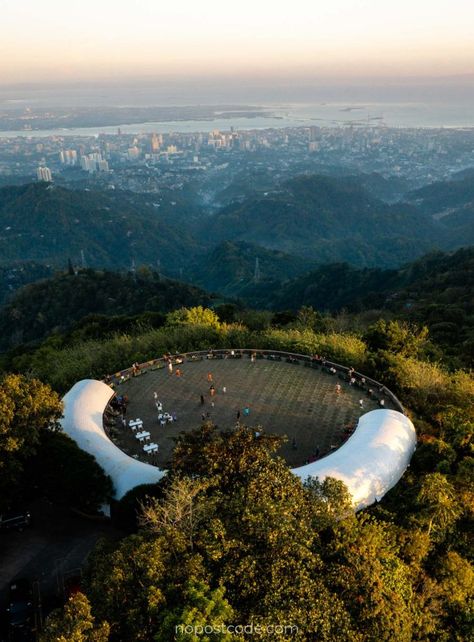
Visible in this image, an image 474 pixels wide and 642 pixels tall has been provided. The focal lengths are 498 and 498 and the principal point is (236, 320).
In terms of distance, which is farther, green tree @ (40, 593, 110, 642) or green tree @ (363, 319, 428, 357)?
green tree @ (363, 319, 428, 357)

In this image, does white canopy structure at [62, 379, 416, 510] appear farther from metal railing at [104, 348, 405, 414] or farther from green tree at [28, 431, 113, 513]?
metal railing at [104, 348, 405, 414]

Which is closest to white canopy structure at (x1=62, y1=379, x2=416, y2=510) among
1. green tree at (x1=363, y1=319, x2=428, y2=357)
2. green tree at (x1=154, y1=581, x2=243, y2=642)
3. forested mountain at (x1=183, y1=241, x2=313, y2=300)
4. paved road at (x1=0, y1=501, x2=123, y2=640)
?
paved road at (x1=0, y1=501, x2=123, y2=640)

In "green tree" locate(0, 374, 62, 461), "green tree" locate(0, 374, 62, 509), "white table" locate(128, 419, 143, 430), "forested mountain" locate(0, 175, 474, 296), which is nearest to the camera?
"green tree" locate(0, 374, 62, 509)

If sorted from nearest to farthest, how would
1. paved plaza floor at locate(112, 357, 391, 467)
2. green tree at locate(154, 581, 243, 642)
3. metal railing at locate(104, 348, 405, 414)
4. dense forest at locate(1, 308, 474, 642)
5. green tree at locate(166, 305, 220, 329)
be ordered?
green tree at locate(154, 581, 243, 642) < dense forest at locate(1, 308, 474, 642) < paved plaza floor at locate(112, 357, 391, 467) < metal railing at locate(104, 348, 405, 414) < green tree at locate(166, 305, 220, 329)

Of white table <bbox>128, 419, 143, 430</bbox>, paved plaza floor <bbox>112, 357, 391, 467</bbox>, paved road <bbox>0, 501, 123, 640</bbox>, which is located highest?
white table <bbox>128, 419, 143, 430</bbox>

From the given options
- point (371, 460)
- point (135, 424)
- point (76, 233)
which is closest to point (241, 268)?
point (76, 233)

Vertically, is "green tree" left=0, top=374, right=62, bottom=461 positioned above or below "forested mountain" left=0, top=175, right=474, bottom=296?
above
